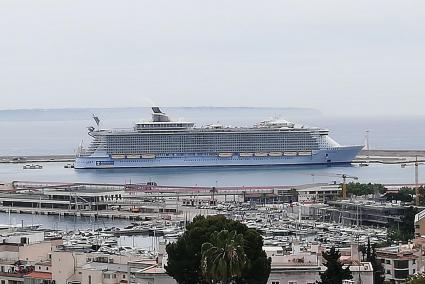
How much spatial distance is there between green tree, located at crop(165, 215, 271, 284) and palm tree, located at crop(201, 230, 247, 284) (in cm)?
41

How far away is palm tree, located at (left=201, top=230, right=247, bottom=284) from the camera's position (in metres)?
14.0

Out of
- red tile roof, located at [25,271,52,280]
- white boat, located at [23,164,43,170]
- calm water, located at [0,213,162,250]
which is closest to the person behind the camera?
red tile roof, located at [25,271,52,280]

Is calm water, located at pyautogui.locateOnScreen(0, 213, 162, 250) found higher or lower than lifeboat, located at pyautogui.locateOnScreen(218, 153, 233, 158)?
lower

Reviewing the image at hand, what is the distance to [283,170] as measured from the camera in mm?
78375

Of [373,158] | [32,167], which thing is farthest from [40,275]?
[373,158]

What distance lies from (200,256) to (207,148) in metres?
66.1

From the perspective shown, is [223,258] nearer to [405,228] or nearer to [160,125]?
[405,228]

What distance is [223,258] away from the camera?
14008 millimetres

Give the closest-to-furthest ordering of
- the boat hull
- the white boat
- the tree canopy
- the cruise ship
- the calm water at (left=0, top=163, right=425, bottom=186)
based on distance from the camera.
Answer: the tree canopy < the calm water at (left=0, top=163, right=425, bottom=186) < the boat hull < the cruise ship < the white boat

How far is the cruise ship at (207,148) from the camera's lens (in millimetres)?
80688

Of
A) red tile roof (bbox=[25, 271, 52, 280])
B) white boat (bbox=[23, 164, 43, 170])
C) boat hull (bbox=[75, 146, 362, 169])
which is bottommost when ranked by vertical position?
red tile roof (bbox=[25, 271, 52, 280])

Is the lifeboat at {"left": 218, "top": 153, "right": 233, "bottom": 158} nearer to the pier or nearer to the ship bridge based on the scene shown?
the ship bridge

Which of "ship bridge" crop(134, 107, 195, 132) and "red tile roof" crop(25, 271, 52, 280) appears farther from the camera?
"ship bridge" crop(134, 107, 195, 132)

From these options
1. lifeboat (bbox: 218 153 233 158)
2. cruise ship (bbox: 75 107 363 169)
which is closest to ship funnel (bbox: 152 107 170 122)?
cruise ship (bbox: 75 107 363 169)
